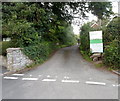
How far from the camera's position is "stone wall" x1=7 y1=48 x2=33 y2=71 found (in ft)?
21.6

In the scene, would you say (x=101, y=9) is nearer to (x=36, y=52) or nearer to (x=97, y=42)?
(x=97, y=42)

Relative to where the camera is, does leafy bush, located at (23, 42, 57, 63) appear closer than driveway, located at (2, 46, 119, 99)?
No

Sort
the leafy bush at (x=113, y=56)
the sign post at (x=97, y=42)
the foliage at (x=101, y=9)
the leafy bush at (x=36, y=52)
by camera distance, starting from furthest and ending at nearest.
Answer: the foliage at (x=101, y=9) → the sign post at (x=97, y=42) → the leafy bush at (x=36, y=52) → the leafy bush at (x=113, y=56)

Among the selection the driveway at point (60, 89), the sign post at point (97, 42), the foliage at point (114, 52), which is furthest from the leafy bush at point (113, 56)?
the driveway at point (60, 89)

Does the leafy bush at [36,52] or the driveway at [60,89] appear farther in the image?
the leafy bush at [36,52]

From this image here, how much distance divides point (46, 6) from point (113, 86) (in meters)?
9.22

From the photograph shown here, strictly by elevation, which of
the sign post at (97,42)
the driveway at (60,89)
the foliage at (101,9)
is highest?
the foliage at (101,9)

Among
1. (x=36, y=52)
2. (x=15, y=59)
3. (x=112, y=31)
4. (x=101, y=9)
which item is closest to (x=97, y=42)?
(x=112, y=31)

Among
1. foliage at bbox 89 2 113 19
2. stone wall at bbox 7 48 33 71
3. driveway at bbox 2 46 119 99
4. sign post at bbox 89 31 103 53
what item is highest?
foliage at bbox 89 2 113 19

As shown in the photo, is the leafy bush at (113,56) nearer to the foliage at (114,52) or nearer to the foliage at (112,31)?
the foliage at (114,52)

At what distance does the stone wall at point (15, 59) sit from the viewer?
259 inches

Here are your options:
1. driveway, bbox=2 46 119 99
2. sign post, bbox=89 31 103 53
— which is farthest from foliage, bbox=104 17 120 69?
driveway, bbox=2 46 119 99

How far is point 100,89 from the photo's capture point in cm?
404

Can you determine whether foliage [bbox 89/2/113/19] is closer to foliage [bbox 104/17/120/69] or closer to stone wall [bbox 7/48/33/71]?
foliage [bbox 104/17/120/69]
